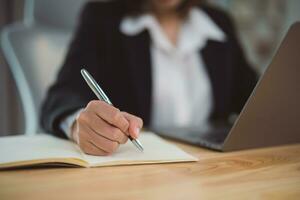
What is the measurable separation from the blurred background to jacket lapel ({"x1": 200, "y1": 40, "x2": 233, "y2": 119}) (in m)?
0.21

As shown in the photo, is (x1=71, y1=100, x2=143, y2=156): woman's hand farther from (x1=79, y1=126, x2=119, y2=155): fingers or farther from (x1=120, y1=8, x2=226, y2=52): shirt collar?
(x1=120, y1=8, x2=226, y2=52): shirt collar

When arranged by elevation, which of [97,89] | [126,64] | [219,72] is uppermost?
[97,89]

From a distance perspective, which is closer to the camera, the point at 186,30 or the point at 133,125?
the point at 133,125

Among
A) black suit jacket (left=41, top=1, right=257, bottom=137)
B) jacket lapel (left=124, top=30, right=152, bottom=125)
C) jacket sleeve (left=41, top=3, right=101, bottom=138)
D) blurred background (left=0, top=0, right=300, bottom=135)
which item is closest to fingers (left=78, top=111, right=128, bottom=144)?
jacket sleeve (left=41, top=3, right=101, bottom=138)

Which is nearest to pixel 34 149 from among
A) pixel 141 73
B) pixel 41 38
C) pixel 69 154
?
pixel 69 154

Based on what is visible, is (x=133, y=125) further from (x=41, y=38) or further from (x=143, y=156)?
(x=41, y=38)

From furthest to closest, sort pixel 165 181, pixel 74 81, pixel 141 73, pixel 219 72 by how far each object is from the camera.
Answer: pixel 219 72 < pixel 141 73 < pixel 74 81 < pixel 165 181

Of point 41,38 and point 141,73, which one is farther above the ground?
point 41,38

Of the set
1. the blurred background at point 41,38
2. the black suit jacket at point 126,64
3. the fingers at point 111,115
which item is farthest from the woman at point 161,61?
the fingers at point 111,115

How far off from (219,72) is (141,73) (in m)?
0.28

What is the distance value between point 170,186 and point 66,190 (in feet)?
0.36

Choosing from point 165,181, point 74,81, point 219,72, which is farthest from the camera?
point 219,72

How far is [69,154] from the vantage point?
0.55 metres

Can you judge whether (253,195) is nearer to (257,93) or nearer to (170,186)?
(170,186)
